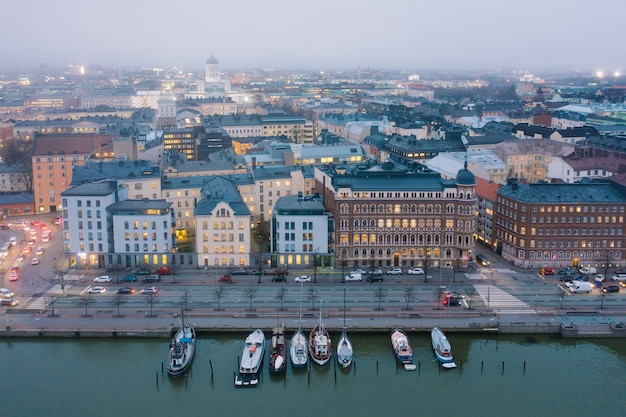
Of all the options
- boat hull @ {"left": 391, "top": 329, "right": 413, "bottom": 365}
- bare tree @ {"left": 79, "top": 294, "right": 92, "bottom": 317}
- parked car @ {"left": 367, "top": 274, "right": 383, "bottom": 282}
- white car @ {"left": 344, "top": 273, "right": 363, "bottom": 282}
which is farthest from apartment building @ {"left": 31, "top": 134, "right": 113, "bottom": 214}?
boat hull @ {"left": 391, "top": 329, "right": 413, "bottom": 365}

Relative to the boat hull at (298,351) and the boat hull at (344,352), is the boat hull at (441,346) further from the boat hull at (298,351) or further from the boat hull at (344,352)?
the boat hull at (298,351)

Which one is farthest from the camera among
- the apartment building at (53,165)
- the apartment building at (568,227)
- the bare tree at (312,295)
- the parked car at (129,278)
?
the apartment building at (53,165)

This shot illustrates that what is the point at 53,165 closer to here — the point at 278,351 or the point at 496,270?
the point at 278,351

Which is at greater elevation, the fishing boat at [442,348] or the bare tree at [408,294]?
the bare tree at [408,294]

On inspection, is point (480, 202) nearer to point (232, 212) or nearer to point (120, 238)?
point (232, 212)

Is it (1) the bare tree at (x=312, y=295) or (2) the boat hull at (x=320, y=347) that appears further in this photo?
(1) the bare tree at (x=312, y=295)

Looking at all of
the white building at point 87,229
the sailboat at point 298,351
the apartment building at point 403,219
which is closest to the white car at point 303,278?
the apartment building at point 403,219

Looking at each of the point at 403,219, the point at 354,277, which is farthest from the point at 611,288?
the point at 354,277
